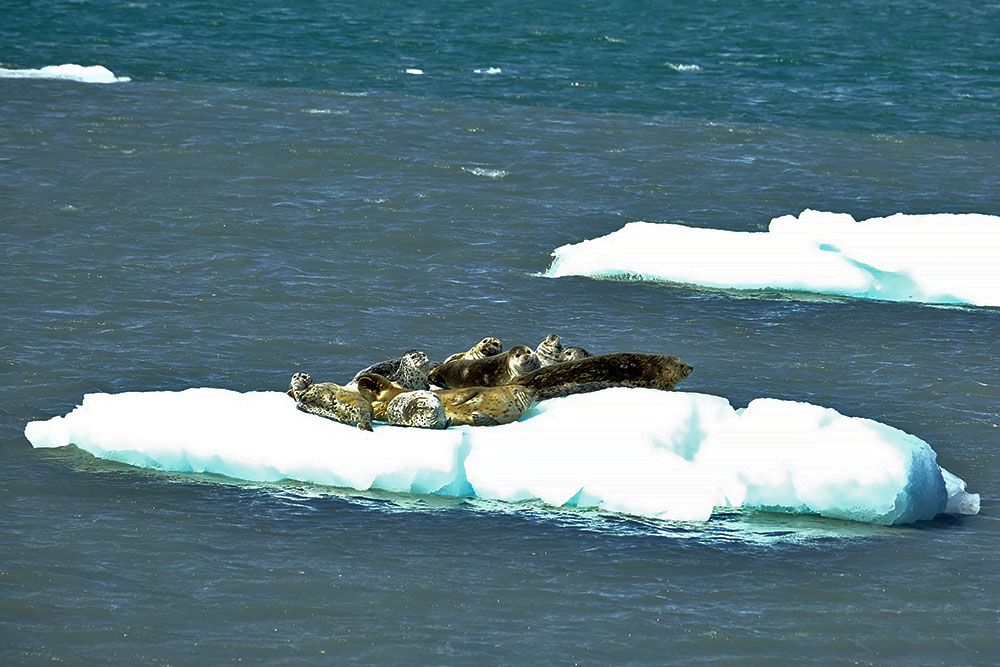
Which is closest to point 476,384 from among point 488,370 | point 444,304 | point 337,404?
point 488,370

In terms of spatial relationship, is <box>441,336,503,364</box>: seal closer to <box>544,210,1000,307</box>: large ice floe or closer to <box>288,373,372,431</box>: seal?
<box>288,373,372,431</box>: seal

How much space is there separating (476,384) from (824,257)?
8.34 meters

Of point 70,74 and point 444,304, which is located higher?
point 70,74

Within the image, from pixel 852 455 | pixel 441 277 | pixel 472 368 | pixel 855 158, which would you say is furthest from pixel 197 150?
pixel 852 455

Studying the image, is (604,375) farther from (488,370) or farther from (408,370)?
(408,370)

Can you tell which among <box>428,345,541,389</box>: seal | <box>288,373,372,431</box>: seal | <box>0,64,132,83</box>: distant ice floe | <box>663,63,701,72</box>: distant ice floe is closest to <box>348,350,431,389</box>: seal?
<box>428,345,541,389</box>: seal

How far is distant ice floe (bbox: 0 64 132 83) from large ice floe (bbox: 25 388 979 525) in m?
23.5

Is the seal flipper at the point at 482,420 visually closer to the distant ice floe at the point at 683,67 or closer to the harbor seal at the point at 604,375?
the harbor seal at the point at 604,375

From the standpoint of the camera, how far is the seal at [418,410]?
1595 centimetres

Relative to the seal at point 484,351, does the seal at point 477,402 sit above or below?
below

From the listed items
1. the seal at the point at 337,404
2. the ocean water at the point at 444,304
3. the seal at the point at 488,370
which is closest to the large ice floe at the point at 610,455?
the seal at the point at 337,404

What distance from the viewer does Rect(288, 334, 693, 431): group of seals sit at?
1606 cm

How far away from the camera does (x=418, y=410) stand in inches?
630

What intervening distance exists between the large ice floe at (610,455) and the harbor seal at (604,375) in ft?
1.48
